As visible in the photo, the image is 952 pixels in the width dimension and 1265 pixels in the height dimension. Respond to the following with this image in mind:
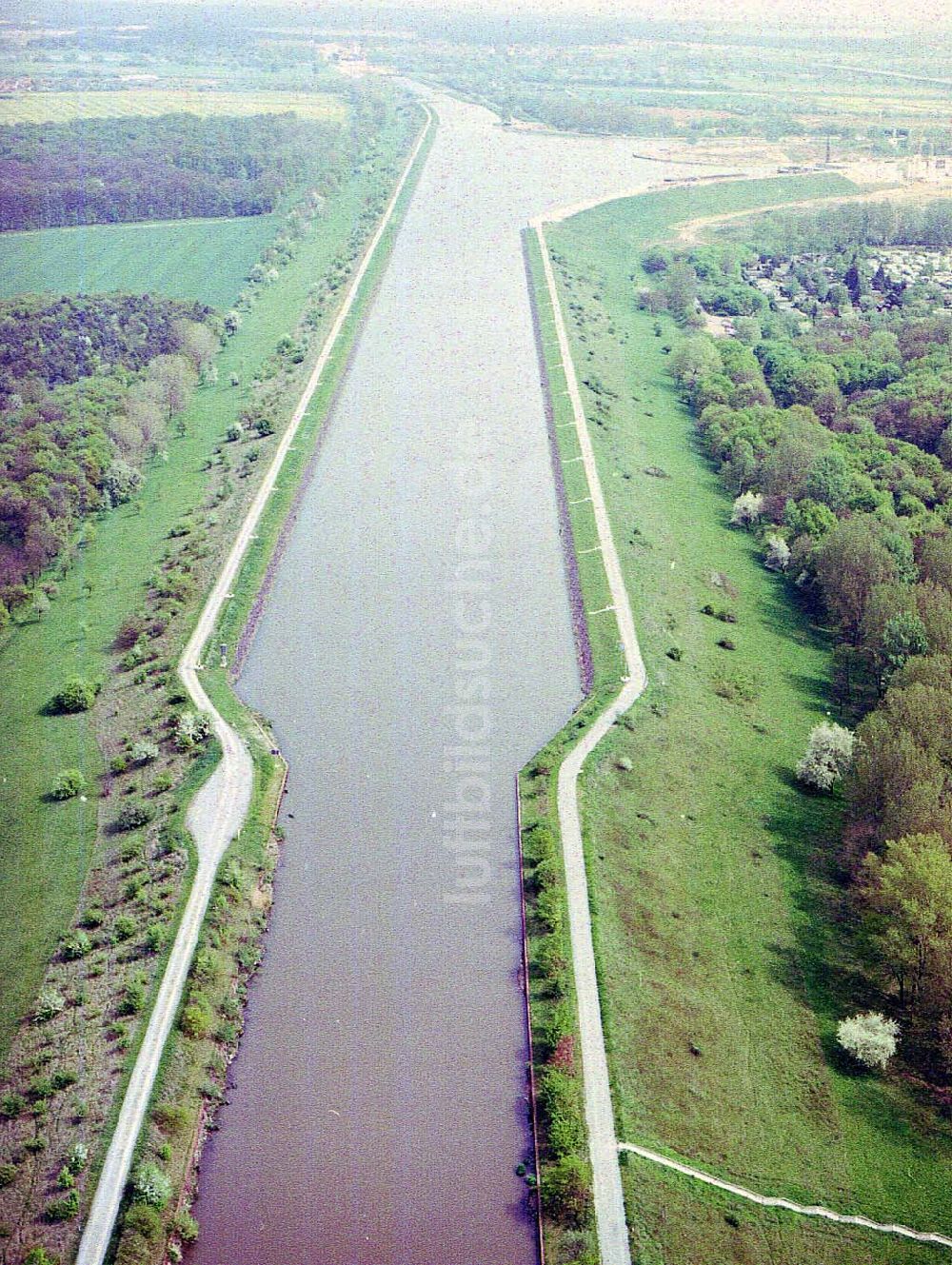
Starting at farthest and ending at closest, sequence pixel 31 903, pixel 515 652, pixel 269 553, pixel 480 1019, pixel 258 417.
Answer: pixel 258 417 → pixel 269 553 → pixel 515 652 → pixel 31 903 → pixel 480 1019

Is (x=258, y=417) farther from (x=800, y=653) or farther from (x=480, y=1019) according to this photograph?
(x=480, y=1019)

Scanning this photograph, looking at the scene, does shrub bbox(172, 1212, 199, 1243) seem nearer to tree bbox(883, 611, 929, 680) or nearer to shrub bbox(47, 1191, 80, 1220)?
shrub bbox(47, 1191, 80, 1220)

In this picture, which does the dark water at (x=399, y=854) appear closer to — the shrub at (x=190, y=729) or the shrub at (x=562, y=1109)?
the shrub at (x=562, y=1109)

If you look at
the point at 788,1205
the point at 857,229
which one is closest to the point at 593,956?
the point at 788,1205

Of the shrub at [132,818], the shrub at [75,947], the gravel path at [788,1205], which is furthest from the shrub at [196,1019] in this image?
the gravel path at [788,1205]

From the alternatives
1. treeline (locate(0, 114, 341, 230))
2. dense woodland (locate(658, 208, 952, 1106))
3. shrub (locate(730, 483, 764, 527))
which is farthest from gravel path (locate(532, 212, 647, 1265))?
treeline (locate(0, 114, 341, 230))

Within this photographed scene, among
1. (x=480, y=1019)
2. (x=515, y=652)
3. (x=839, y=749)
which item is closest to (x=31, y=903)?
(x=480, y=1019)

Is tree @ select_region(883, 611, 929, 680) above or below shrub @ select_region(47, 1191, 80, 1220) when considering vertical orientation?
above
